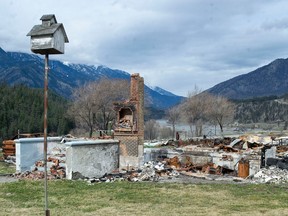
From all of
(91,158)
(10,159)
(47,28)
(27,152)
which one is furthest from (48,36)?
(10,159)

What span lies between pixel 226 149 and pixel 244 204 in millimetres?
9074

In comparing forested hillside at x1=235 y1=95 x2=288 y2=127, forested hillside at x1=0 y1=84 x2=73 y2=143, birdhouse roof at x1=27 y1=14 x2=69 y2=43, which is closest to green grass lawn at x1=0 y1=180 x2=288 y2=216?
birdhouse roof at x1=27 y1=14 x2=69 y2=43

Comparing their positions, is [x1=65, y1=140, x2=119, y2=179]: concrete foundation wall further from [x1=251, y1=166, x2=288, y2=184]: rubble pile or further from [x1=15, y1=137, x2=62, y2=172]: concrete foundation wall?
[x1=251, y1=166, x2=288, y2=184]: rubble pile

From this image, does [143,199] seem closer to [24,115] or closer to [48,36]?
[48,36]

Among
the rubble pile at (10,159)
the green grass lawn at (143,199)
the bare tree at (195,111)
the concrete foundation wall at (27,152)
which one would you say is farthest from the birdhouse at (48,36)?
the bare tree at (195,111)

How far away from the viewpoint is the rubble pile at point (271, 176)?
1384 cm

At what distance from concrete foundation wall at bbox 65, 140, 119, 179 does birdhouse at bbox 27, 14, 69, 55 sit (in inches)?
318

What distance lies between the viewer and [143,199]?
423 inches

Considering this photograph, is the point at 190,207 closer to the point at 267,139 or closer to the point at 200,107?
the point at 267,139

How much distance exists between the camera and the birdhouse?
271 inches

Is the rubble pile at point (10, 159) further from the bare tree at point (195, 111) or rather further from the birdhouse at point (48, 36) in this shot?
the bare tree at point (195, 111)

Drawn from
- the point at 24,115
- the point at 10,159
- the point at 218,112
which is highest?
the point at 24,115

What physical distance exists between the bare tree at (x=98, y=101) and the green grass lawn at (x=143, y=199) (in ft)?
122

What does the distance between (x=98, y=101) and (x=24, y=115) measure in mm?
33268
